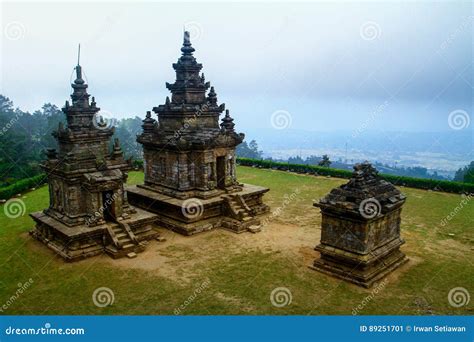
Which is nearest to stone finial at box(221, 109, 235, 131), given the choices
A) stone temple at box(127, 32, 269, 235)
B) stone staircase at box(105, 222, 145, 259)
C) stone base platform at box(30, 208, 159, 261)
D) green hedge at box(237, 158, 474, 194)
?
stone temple at box(127, 32, 269, 235)

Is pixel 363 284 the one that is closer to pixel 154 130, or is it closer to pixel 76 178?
pixel 76 178

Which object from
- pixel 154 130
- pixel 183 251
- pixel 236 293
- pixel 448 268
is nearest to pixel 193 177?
pixel 154 130

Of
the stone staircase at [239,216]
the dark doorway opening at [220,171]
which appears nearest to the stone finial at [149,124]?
the dark doorway opening at [220,171]

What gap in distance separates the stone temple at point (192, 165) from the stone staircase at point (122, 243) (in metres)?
2.65

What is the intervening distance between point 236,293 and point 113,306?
364 centimetres

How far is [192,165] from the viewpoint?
19.9 m

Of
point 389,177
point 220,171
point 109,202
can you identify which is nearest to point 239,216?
point 220,171

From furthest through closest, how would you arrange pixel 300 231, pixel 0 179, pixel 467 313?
1. pixel 0 179
2. pixel 300 231
3. pixel 467 313

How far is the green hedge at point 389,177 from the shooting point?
26.6 meters

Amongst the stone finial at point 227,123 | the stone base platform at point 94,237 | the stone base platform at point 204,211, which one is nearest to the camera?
the stone base platform at point 94,237

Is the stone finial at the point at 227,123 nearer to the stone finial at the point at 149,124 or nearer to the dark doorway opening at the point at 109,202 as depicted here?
the stone finial at the point at 149,124

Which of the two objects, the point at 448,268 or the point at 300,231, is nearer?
the point at 448,268

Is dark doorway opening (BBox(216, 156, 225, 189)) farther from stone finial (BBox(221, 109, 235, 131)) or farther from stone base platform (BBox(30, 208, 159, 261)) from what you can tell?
stone base platform (BBox(30, 208, 159, 261))

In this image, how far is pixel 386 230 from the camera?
1413cm
